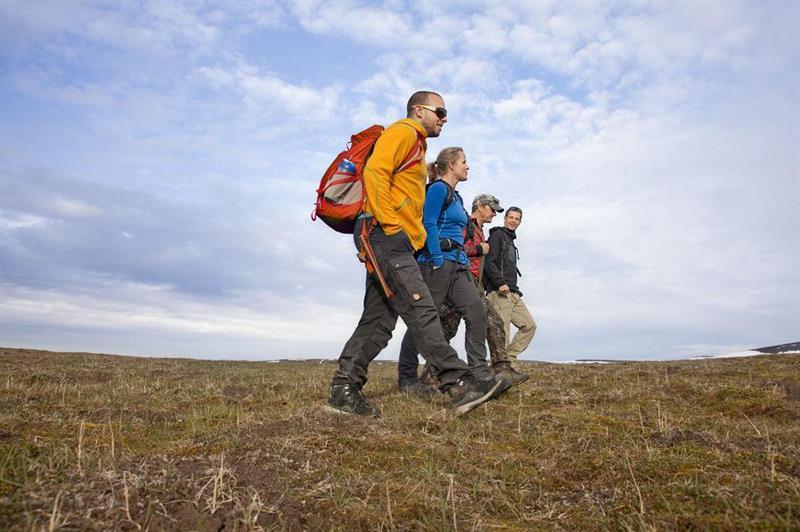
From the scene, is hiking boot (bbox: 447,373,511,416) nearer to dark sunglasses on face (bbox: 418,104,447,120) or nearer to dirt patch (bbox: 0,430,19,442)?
dark sunglasses on face (bbox: 418,104,447,120)

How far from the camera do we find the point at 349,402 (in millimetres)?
5008

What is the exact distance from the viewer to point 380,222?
4.76 m

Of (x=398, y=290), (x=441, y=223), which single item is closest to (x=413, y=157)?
(x=398, y=290)

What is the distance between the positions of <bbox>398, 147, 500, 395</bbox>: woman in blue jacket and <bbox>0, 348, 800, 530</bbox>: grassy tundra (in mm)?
1397

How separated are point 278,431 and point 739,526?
2754 mm

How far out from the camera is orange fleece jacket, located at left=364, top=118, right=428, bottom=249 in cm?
474

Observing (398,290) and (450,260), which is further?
(450,260)

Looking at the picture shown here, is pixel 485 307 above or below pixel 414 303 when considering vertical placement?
above

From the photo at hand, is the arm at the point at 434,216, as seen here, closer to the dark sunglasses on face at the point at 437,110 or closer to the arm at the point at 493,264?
the dark sunglasses on face at the point at 437,110

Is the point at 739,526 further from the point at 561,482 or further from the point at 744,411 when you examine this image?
the point at 744,411

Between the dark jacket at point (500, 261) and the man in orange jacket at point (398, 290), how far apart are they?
4061 mm

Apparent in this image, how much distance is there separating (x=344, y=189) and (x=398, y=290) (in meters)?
1.03

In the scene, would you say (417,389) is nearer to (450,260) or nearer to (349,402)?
(450,260)

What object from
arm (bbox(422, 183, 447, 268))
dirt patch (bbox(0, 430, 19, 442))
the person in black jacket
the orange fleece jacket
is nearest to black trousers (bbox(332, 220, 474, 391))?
the orange fleece jacket
